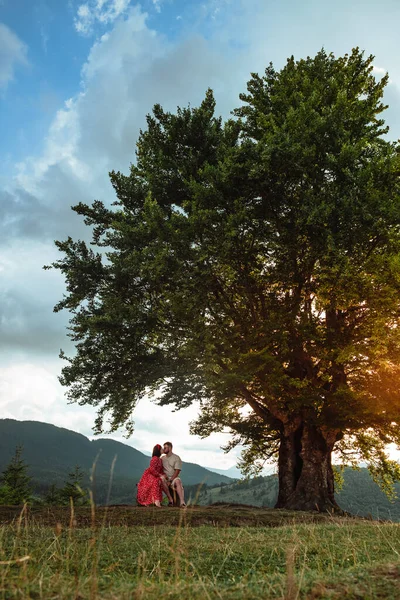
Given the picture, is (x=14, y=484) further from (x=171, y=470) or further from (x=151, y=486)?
(x=171, y=470)

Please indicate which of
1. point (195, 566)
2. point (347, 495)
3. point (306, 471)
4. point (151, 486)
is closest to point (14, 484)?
point (151, 486)

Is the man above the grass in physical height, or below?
above

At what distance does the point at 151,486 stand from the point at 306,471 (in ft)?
22.4

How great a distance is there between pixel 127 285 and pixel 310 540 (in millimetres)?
12290

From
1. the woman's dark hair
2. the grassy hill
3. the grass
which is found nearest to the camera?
the grass

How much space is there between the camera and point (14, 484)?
34.4 meters

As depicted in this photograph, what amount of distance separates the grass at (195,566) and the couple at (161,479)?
580 cm

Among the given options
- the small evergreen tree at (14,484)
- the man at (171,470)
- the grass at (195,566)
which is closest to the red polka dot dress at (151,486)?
the man at (171,470)

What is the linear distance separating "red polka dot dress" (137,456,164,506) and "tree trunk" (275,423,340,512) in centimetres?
579

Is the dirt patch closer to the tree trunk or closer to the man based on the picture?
the man

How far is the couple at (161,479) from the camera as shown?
1360cm

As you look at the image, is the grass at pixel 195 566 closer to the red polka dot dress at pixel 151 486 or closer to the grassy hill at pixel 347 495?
the red polka dot dress at pixel 151 486

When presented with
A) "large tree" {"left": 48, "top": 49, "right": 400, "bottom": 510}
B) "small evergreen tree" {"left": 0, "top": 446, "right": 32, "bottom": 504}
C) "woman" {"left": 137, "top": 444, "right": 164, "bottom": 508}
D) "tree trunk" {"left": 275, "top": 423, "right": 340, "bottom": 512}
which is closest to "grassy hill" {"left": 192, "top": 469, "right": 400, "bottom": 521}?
"small evergreen tree" {"left": 0, "top": 446, "right": 32, "bottom": 504}

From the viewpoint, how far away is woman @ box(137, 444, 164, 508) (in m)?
13.5
